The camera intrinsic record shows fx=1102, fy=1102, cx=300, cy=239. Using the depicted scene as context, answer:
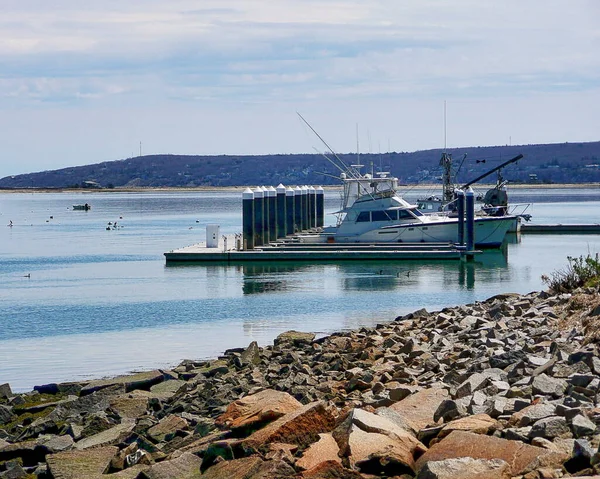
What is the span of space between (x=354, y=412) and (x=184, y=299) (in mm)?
21346

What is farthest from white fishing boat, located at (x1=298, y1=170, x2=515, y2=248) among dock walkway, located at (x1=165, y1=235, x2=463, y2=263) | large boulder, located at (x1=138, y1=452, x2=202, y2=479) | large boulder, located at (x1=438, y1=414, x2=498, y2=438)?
large boulder, located at (x1=438, y1=414, x2=498, y2=438)

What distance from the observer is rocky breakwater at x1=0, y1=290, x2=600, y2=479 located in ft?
24.2

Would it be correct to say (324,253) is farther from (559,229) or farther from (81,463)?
(81,463)

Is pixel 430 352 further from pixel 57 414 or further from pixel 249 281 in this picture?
pixel 249 281

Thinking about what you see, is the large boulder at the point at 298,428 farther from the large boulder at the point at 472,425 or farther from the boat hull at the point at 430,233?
the boat hull at the point at 430,233

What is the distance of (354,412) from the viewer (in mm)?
8062

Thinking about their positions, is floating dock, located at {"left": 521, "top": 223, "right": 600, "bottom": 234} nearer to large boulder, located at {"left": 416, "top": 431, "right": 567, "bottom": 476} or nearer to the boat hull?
the boat hull

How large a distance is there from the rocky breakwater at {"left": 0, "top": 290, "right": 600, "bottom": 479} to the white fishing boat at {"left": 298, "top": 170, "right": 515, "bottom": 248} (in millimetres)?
25773

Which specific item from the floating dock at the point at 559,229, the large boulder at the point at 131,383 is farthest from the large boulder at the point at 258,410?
the floating dock at the point at 559,229

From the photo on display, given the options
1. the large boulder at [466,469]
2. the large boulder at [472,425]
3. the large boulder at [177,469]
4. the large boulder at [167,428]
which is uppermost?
the large boulder at [472,425]

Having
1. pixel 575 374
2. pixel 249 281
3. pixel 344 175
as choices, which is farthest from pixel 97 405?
pixel 344 175

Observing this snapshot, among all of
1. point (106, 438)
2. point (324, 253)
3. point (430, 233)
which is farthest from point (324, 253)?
point (106, 438)

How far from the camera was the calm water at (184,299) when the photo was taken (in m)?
19.9

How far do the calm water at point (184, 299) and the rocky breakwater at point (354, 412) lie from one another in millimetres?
4180
